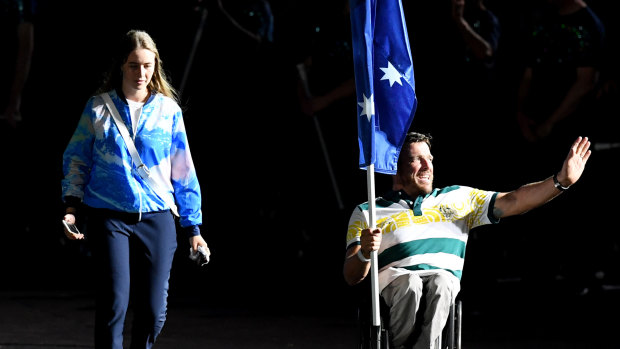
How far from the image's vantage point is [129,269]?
15.8ft

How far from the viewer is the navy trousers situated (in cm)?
471

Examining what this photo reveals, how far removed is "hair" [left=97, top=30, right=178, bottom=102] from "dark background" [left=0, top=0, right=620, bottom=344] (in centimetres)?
337

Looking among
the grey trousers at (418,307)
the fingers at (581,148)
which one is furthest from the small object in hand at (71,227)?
the fingers at (581,148)

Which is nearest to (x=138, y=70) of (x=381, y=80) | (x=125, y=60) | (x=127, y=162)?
(x=125, y=60)

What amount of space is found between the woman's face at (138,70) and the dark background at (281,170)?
11.4 ft

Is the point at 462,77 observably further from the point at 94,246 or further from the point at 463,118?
the point at 94,246

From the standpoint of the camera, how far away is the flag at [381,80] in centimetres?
481

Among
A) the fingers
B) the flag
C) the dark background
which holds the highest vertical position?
the flag

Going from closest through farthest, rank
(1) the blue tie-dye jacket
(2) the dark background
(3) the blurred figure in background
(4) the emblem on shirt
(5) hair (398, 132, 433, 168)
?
(1) the blue tie-dye jacket → (4) the emblem on shirt → (5) hair (398, 132, 433, 168) → (2) the dark background → (3) the blurred figure in background

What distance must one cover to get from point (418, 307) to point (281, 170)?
521 cm

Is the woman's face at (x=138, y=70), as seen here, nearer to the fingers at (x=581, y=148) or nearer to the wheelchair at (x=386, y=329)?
the wheelchair at (x=386, y=329)

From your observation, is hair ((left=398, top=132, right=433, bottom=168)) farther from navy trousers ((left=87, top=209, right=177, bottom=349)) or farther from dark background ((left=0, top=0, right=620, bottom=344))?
dark background ((left=0, top=0, right=620, bottom=344))

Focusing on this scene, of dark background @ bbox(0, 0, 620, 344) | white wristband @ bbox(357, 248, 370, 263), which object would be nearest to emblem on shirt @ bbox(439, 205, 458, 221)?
white wristband @ bbox(357, 248, 370, 263)

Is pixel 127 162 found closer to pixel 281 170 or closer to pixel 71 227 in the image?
pixel 71 227
